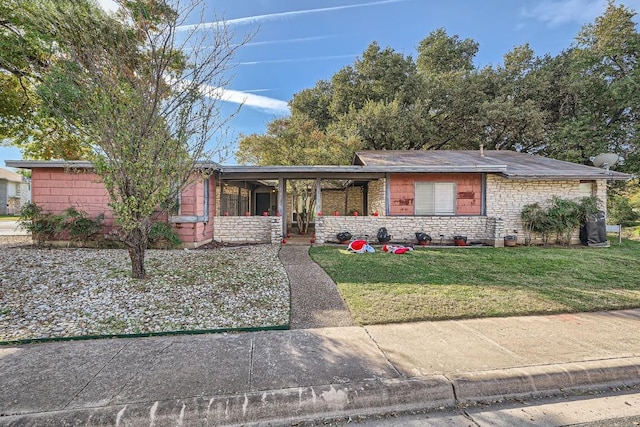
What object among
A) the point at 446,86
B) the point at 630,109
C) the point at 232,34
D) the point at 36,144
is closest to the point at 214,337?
the point at 232,34

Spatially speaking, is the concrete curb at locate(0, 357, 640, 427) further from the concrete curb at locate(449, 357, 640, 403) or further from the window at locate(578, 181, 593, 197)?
the window at locate(578, 181, 593, 197)

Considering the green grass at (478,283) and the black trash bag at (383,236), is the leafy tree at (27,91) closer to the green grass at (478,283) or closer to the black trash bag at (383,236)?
the green grass at (478,283)

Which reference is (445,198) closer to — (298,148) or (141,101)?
(298,148)

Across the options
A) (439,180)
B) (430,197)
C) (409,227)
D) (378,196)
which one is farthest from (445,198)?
(378,196)

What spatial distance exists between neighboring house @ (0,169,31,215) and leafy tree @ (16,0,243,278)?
1357 inches

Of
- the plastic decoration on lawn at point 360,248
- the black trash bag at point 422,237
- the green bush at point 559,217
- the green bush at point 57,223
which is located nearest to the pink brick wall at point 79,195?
the green bush at point 57,223

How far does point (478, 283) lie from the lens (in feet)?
18.3

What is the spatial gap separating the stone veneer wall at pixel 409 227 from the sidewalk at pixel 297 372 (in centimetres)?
693

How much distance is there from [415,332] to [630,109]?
23.8 metres

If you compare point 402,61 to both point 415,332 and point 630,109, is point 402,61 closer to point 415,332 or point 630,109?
point 630,109

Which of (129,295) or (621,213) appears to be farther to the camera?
(621,213)

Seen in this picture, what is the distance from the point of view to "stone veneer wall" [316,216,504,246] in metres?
10.6

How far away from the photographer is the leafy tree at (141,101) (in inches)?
187

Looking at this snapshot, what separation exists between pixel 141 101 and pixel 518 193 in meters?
12.0
